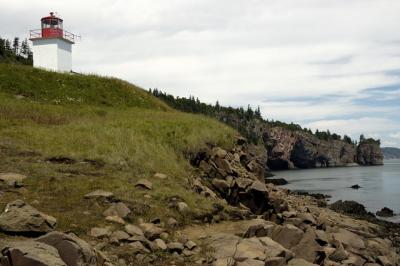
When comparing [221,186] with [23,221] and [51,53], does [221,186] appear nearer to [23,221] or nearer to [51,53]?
[23,221]

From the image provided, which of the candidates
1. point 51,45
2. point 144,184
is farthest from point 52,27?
point 144,184

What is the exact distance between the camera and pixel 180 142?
2638 centimetres

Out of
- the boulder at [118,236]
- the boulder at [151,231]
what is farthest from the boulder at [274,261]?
the boulder at [118,236]

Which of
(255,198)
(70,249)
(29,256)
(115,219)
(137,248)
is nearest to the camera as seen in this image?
(29,256)

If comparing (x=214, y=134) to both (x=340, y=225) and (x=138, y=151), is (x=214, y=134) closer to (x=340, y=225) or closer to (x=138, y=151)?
(x=138, y=151)

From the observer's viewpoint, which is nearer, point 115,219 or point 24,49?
point 115,219

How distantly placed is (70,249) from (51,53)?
4320 cm

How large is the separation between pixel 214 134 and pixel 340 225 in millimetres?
12154

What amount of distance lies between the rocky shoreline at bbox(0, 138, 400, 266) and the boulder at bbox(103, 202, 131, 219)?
0.03m

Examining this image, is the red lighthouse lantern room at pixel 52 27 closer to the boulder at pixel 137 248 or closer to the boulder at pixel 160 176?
the boulder at pixel 160 176

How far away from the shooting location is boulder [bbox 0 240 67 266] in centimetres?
895

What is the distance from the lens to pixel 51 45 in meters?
49.5

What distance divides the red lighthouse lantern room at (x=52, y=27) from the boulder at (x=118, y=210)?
37.6 meters

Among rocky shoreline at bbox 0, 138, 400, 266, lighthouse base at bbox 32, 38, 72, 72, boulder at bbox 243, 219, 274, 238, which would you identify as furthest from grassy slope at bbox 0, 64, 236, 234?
lighthouse base at bbox 32, 38, 72, 72
